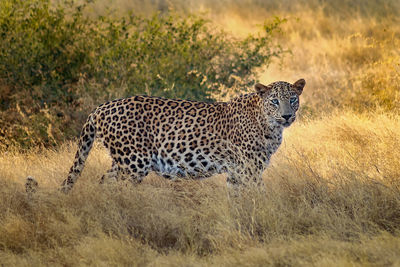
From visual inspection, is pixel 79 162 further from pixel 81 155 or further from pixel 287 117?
pixel 287 117

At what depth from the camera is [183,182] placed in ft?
25.0

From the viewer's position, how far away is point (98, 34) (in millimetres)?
11023

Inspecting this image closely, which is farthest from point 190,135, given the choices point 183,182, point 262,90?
point 262,90

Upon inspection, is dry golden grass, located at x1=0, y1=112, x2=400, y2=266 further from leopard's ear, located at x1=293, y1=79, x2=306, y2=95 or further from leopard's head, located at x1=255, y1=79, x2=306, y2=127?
leopard's ear, located at x1=293, y1=79, x2=306, y2=95

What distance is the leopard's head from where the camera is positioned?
6.84 metres

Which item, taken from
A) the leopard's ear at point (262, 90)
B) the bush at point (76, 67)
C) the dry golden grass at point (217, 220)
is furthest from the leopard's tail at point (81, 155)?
the bush at point (76, 67)

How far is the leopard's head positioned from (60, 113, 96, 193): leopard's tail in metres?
1.96

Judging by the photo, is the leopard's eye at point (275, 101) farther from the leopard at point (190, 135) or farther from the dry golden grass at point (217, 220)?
the dry golden grass at point (217, 220)

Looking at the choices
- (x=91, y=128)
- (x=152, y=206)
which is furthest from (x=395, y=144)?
(x=91, y=128)

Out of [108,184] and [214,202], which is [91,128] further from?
[214,202]

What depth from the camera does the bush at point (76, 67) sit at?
33.8 feet

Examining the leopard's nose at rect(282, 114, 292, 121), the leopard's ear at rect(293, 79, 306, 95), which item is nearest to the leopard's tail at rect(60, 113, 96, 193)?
the leopard's nose at rect(282, 114, 292, 121)

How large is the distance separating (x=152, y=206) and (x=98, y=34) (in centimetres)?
531

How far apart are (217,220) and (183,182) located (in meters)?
1.57
